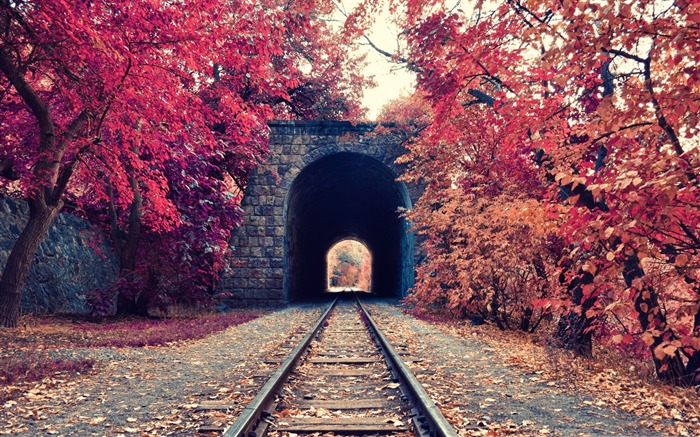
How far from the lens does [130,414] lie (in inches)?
169

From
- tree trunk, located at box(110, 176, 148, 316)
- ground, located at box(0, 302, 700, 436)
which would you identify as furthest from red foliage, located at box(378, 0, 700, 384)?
tree trunk, located at box(110, 176, 148, 316)

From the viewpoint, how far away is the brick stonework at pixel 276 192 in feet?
56.2

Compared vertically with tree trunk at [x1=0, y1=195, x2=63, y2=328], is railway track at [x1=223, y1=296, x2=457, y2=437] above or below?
below

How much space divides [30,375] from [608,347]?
27.1ft

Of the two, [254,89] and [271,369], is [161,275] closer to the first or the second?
[271,369]

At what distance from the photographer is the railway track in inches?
153

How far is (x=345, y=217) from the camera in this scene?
31422 millimetres

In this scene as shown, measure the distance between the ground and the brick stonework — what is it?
8506 mm

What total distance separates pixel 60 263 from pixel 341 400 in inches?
441

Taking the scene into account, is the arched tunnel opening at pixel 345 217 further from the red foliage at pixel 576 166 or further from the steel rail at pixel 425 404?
the steel rail at pixel 425 404

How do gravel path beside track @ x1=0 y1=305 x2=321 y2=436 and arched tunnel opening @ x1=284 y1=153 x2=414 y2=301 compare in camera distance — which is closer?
gravel path beside track @ x1=0 y1=305 x2=321 y2=436

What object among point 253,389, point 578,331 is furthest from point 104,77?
point 578,331

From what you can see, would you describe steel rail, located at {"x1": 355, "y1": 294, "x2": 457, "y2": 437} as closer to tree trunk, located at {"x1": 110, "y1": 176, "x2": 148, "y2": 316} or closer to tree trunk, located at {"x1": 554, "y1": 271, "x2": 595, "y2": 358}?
tree trunk, located at {"x1": 554, "y1": 271, "x2": 595, "y2": 358}

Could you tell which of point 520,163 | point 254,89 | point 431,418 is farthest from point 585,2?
point 254,89
